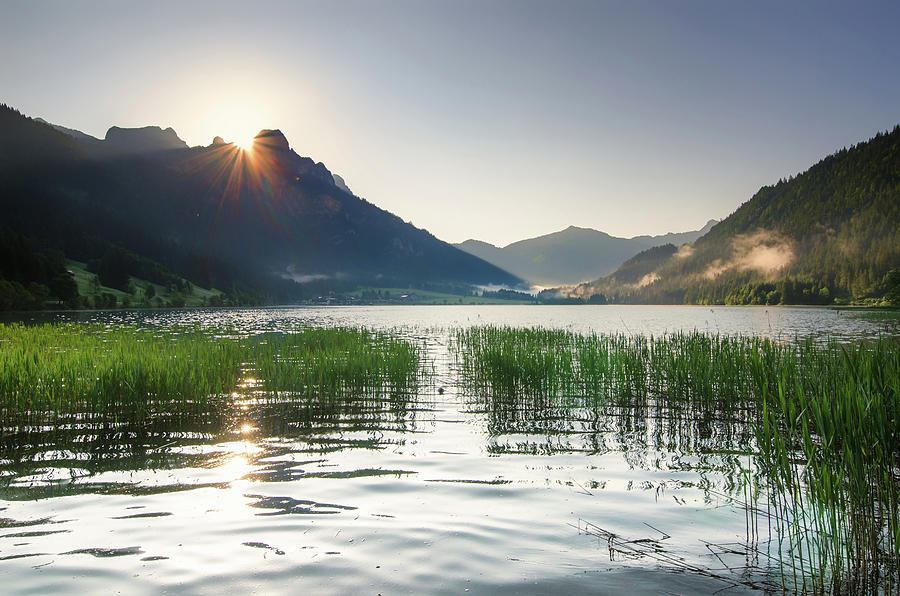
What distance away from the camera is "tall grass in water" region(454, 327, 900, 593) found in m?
5.75

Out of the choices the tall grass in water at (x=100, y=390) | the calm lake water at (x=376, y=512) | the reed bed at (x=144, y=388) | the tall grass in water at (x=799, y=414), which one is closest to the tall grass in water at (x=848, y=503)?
the tall grass in water at (x=799, y=414)

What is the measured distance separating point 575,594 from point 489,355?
52.6ft

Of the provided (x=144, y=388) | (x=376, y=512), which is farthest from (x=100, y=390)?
(x=376, y=512)

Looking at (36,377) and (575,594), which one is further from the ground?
(36,377)

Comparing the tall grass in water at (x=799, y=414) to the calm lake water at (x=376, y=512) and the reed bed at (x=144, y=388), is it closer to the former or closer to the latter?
the calm lake water at (x=376, y=512)

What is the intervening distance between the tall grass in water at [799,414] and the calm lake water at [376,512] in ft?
2.49

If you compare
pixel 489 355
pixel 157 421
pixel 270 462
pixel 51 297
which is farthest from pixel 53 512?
pixel 51 297

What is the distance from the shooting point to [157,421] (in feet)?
43.5

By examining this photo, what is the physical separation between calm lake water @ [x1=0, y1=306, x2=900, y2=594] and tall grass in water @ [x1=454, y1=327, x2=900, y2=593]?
759 mm

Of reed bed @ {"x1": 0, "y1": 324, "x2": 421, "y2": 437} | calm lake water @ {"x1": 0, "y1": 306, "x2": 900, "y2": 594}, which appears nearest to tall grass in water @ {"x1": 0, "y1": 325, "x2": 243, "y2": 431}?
reed bed @ {"x1": 0, "y1": 324, "x2": 421, "y2": 437}

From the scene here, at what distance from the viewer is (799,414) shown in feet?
24.0

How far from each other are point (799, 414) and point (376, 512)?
6.46 meters

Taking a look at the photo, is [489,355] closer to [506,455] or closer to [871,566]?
[506,455]

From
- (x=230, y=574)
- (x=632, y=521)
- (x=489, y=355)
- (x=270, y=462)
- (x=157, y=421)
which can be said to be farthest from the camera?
(x=489, y=355)
